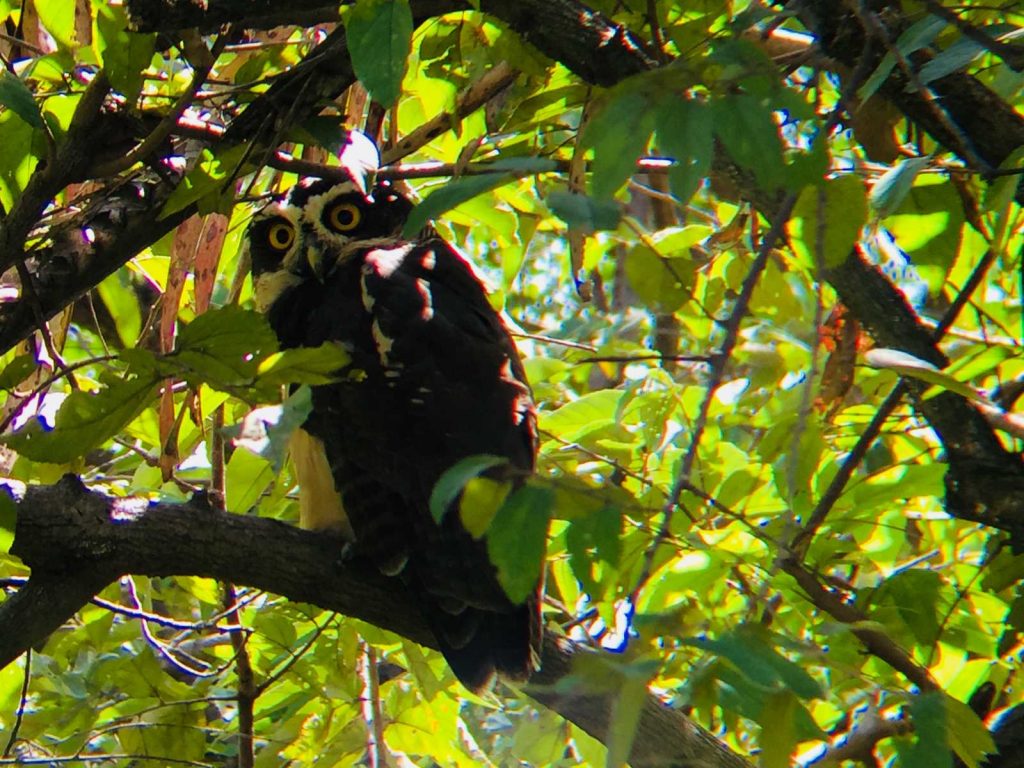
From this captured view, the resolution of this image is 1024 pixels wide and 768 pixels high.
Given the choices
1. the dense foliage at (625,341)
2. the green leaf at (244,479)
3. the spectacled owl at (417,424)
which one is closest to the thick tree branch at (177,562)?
the dense foliage at (625,341)

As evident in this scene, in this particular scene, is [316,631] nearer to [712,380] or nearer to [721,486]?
[721,486]

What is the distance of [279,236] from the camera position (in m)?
3.27

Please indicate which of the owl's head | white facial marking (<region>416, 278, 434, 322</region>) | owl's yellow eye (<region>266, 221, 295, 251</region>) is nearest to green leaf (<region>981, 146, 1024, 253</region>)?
white facial marking (<region>416, 278, 434, 322</region>)

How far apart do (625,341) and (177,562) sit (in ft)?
3.12

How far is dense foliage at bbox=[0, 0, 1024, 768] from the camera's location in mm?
1184

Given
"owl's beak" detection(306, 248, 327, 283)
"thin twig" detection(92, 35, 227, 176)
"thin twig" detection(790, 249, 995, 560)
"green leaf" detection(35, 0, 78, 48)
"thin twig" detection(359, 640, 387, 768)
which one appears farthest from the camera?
"owl's beak" detection(306, 248, 327, 283)

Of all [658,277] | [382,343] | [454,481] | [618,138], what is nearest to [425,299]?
[382,343]

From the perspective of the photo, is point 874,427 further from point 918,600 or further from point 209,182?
point 209,182

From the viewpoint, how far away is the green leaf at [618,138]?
107 centimetres

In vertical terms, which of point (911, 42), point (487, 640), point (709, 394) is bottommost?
point (487, 640)

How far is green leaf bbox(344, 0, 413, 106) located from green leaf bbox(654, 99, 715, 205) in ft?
1.77

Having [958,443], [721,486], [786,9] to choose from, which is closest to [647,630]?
[786,9]

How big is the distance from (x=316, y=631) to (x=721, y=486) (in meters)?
0.94

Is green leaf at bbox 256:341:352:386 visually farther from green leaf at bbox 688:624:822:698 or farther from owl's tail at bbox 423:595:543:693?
owl's tail at bbox 423:595:543:693
